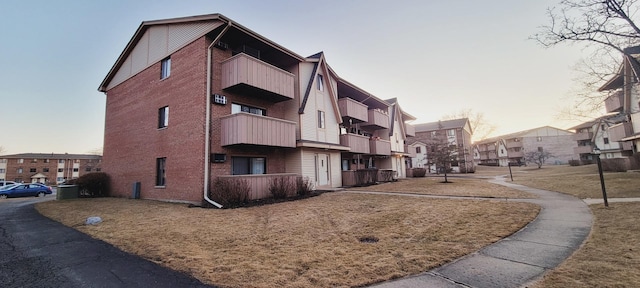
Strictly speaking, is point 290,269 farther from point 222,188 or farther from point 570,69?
point 570,69

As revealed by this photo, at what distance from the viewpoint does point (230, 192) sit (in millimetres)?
12516

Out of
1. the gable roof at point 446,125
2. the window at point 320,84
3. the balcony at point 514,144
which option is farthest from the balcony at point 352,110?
the balcony at point 514,144

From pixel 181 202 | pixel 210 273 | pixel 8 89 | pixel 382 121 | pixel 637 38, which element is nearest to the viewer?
pixel 210 273

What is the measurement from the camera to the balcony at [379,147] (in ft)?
85.1

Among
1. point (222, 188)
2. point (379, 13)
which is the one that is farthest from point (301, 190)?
point (379, 13)

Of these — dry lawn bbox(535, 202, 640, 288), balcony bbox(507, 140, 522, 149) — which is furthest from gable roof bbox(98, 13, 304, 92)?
balcony bbox(507, 140, 522, 149)

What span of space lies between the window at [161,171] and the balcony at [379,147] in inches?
687

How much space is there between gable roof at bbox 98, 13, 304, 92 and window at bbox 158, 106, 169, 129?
347cm

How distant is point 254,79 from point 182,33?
5.96 metres

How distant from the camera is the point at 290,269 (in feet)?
14.8

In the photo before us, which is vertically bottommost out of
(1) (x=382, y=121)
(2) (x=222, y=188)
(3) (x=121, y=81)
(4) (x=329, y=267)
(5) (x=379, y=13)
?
(4) (x=329, y=267)

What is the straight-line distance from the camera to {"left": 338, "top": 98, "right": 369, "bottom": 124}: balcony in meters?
22.6

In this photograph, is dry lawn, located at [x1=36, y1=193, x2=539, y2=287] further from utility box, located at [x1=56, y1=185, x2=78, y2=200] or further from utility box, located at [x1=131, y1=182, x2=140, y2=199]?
utility box, located at [x1=56, y1=185, x2=78, y2=200]

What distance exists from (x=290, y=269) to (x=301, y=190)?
11225 mm
